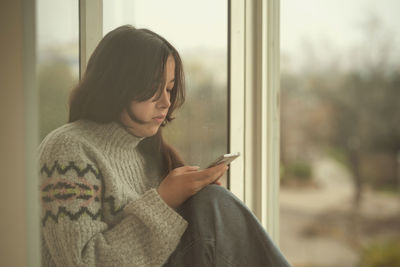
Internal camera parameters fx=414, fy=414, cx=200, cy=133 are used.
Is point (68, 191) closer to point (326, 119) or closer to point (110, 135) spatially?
point (110, 135)

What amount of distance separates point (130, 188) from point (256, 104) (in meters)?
0.71

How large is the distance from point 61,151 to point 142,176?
259 millimetres

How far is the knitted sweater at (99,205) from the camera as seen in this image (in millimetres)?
741

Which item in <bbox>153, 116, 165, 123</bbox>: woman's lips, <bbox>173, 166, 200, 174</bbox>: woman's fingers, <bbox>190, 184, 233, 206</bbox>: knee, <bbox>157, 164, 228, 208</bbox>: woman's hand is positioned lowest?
<bbox>190, 184, 233, 206</bbox>: knee

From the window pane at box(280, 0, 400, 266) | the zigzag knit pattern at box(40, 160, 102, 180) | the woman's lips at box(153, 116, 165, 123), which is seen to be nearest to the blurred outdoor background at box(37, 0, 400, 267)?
the window pane at box(280, 0, 400, 266)

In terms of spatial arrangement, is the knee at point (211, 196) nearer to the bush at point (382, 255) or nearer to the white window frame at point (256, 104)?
the white window frame at point (256, 104)

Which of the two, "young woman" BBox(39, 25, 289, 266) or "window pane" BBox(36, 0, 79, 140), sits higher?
"window pane" BBox(36, 0, 79, 140)

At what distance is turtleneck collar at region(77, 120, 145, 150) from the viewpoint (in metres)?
0.87

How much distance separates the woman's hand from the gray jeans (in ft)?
0.06

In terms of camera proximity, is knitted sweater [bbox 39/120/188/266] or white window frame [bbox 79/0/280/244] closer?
knitted sweater [bbox 39/120/188/266]

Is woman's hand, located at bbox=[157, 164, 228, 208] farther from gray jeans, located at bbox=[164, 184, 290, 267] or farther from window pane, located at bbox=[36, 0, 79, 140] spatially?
window pane, located at bbox=[36, 0, 79, 140]

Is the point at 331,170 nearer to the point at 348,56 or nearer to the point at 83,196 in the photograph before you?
the point at 348,56

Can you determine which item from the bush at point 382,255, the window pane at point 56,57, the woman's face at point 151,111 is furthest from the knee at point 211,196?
the bush at point 382,255

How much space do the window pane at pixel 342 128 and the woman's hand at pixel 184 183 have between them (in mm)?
657
